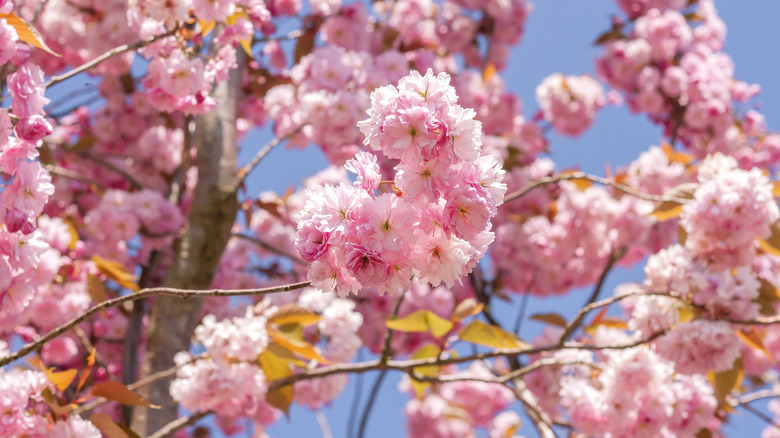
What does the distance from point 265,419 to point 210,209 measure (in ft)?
6.14

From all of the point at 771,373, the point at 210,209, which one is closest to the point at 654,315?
the point at 210,209

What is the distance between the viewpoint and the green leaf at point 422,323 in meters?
1.95

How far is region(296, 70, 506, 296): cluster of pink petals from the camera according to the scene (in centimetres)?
94

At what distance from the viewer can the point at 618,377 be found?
234 centimetres

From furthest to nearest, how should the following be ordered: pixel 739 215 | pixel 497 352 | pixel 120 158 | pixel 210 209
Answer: pixel 120 158
pixel 210 209
pixel 739 215
pixel 497 352

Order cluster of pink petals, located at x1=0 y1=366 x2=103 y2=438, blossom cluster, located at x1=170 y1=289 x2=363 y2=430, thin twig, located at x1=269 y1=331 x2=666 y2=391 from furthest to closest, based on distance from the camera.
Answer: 1. blossom cluster, located at x1=170 y1=289 x2=363 y2=430
2. thin twig, located at x1=269 y1=331 x2=666 y2=391
3. cluster of pink petals, located at x1=0 y1=366 x2=103 y2=438

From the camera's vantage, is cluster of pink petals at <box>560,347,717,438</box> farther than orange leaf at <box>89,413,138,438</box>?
Yes

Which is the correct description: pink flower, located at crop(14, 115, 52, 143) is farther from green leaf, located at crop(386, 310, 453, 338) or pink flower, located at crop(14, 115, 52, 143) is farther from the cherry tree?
green leaf, located at crop(386, 310, 453, 338)

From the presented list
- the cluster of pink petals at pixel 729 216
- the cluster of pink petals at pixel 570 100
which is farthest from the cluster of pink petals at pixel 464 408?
Result: the cluster of pink petals at pixel 729 216

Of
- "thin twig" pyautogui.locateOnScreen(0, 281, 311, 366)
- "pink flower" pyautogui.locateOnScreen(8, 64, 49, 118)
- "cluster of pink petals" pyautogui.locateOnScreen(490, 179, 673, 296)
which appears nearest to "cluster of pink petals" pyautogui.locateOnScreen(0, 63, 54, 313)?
"pink flower" pyautogui.locateOnScreen(8, 64, 49, 118)

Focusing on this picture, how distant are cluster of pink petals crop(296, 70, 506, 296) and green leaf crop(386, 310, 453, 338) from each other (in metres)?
0.97

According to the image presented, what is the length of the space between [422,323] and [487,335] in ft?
0.68

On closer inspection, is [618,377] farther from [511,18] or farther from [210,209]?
[511,18]

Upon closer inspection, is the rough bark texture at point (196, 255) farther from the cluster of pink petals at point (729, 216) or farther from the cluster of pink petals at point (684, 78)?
the cluster of pink petals at point (684, 78)
